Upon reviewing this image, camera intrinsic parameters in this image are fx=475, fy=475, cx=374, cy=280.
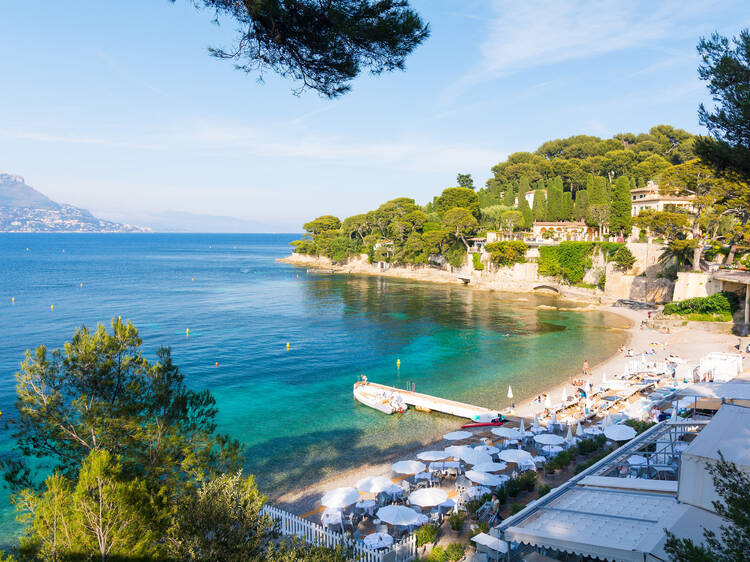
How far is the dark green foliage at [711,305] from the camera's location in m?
33.3

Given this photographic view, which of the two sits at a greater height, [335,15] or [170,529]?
[335,15]

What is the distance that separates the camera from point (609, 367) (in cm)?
2762

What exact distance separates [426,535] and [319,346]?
2447cm

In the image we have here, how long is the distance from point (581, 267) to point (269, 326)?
35246 millimetres

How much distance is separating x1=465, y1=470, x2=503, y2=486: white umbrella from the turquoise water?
15.8 ft

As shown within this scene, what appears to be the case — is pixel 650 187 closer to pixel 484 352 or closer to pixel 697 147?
pixel 484 352

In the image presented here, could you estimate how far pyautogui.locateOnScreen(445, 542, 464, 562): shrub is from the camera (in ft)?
31.5

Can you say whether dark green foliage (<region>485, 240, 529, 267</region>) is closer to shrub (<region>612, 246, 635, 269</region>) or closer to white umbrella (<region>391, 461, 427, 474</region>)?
shrub (<region>612, 246, 635, 269</region>)

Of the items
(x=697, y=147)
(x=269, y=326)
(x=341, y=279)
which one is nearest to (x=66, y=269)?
(x=341, y=279)

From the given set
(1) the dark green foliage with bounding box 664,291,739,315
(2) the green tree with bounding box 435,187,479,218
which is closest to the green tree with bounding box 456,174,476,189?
(2) the green tree with bounding box 435,187,479,218

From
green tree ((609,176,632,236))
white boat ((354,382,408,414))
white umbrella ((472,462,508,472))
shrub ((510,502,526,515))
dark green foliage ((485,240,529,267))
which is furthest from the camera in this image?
dark green foliage ((485,240,529,267))

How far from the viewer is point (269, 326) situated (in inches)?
1593

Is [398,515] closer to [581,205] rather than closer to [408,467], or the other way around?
[408,467]

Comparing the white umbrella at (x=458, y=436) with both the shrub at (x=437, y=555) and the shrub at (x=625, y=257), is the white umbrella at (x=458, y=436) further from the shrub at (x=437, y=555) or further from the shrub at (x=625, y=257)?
the shrub at (x=625, y=257)
